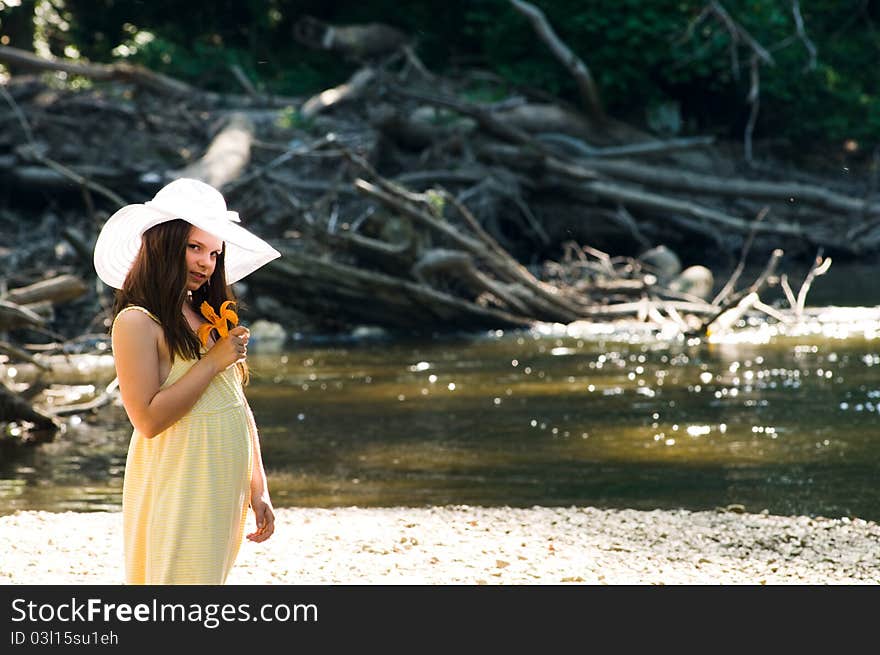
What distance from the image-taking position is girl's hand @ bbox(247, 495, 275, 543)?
4441 mm

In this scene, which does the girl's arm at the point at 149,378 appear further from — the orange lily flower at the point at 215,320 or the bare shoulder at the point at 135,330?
the orange lily flower at the point at 215,320

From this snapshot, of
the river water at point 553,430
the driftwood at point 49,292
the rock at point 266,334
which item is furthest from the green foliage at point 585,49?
the driftwood at point 49,292

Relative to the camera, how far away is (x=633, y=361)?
52.6 ft

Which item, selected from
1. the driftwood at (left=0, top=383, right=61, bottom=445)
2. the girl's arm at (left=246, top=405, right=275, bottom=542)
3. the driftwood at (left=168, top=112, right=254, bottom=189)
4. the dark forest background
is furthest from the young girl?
the dark forest background

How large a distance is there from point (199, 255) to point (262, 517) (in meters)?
0.86

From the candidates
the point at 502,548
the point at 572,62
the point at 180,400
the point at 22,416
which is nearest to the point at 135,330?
the point at 180,400

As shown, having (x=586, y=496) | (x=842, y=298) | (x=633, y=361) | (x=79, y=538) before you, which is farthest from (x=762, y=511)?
(x=842, y=298)

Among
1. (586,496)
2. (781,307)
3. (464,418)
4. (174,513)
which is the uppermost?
(174,513)

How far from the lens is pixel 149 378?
4.04 m

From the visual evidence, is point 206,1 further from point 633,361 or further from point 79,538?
point 79,538

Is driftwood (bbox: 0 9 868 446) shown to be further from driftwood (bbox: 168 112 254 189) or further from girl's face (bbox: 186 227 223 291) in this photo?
girl's face (bbox: 186 227 223 291)

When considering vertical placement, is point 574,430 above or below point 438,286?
above

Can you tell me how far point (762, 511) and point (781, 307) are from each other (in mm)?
12973

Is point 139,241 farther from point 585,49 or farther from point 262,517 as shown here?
point 585,49
